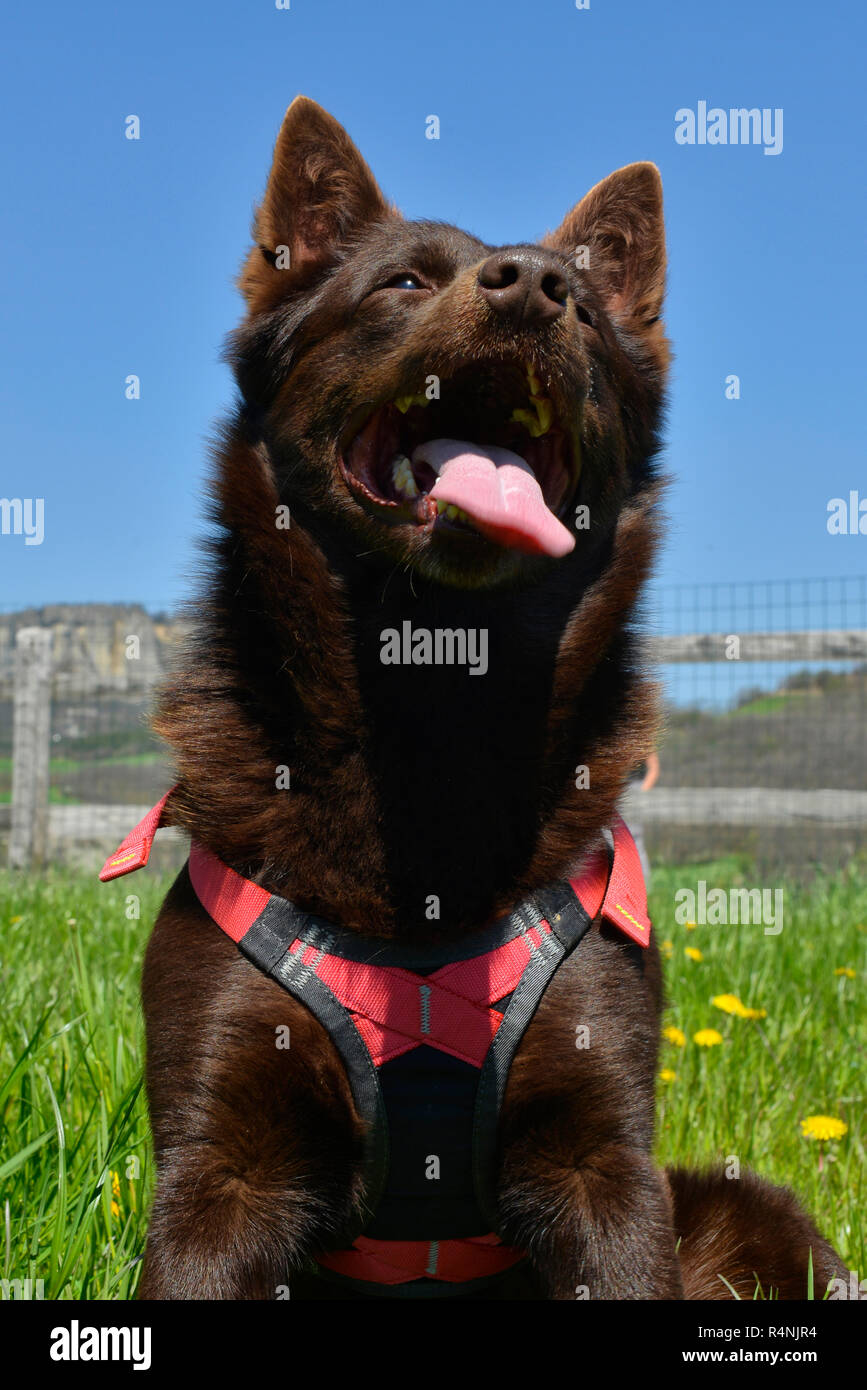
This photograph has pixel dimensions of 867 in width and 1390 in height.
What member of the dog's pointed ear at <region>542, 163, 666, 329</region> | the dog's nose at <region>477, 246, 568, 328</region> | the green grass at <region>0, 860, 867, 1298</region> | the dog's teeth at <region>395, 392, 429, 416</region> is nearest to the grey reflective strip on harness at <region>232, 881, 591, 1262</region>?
the green grass at <region>0, 860, 867, 1298</region>

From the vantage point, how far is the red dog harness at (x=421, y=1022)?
6.00 ft

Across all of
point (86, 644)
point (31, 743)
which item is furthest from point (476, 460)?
point (86, 644)

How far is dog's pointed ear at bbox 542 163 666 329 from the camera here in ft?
8.49

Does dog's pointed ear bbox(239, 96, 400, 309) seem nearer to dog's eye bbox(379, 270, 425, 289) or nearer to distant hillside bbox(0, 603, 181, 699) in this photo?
dog's eye bbox(379, 270, 425, 289)

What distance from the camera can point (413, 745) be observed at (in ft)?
6.68

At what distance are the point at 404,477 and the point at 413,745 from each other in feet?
1.61

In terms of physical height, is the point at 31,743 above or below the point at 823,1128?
above

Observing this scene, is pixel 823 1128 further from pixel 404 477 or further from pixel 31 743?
pixel 31 743

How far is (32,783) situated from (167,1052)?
7.42 m

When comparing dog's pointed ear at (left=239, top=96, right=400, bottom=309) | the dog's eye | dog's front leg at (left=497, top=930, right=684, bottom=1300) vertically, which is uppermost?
dog's pointed ear at (left=239, top=96, right=400, bottom=309)

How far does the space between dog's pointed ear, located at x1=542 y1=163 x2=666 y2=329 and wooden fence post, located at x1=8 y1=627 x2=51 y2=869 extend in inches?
280

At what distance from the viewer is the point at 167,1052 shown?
188 centimetres

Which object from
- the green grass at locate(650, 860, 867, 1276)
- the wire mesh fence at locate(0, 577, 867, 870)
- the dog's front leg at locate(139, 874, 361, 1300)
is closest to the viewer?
the dog's front leg at locate(139, 874, 361, 1300)
